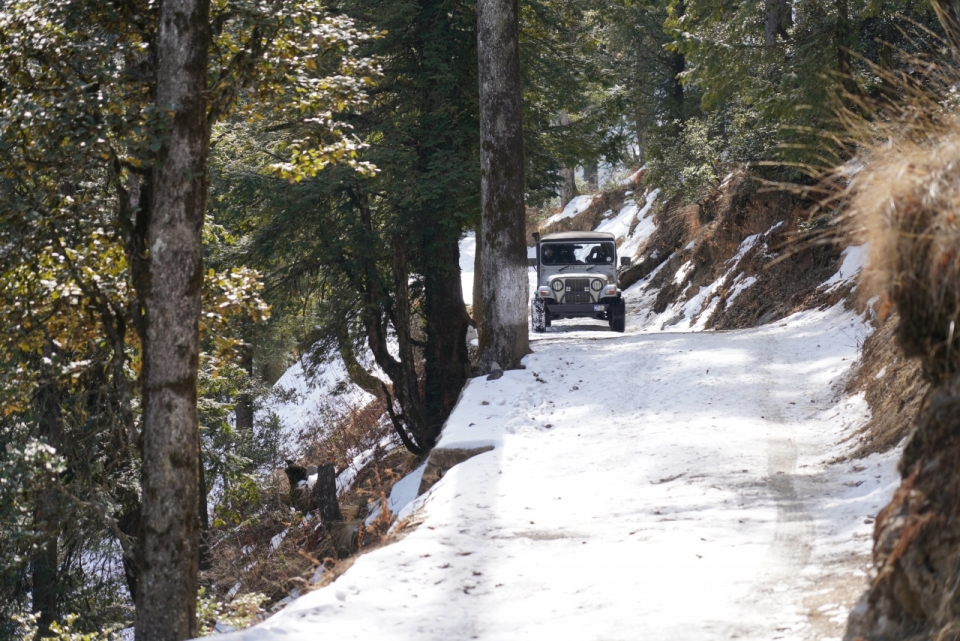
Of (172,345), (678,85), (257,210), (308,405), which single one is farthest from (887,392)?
(678,85)

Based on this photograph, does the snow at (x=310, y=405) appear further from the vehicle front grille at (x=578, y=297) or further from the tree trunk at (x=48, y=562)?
the tree trunk at (x=48, y=562)

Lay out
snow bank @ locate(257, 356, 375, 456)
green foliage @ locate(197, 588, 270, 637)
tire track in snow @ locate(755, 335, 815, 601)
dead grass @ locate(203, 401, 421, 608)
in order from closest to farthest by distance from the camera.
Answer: tire track in snow @ locate(755, 335, 815, 601)
green foliage @ locate(197, 588, 270, 637)
dead grass @ locate(203, 401, 421, 608)
snow bank @ locate(257, 356, 375, 456)

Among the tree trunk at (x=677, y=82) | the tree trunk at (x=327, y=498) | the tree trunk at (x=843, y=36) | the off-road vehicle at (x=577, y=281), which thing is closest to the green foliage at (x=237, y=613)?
the tree trunk at (x=327, y=498)

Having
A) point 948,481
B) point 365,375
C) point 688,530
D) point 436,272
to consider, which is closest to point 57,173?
point 688,530

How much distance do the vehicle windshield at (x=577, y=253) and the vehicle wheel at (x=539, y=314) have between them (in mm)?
1142

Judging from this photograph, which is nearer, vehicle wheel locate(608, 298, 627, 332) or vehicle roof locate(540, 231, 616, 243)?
vehicle wheel locate(608, 298, 627, 332)

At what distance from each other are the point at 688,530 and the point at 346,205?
10.2 m

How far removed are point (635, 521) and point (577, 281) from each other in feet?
46.2

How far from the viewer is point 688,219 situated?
28.3 meters

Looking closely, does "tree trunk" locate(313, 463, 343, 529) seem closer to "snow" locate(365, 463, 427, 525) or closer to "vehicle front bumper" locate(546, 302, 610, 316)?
"snow" locate(365, 463, 427, 525)

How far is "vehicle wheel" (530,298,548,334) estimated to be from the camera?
2042cm

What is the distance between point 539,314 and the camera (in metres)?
20.5

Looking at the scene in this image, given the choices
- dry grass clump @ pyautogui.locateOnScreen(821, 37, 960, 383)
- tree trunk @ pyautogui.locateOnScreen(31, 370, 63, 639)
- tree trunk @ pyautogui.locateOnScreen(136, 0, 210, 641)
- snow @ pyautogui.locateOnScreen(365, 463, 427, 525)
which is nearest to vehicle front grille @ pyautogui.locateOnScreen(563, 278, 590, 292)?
snow @ pyautogui.locateOnScreen(365, 463, 427, 525)

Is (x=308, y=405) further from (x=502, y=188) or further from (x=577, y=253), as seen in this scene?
(x=502, y=188)
